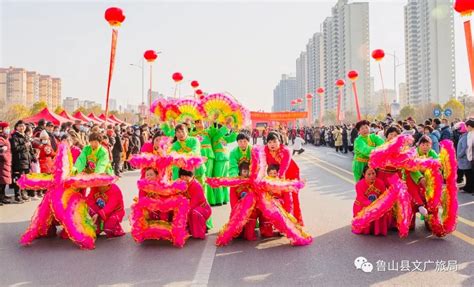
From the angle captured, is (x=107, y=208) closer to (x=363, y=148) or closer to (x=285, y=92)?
(x=363, y=148)

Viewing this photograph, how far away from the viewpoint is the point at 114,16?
11711mm

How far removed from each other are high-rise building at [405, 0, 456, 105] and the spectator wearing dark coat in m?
89.8

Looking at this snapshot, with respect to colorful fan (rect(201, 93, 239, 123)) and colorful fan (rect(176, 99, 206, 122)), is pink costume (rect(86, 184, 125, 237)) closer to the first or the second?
colorful fan (rect(201, 93, 239, 123))

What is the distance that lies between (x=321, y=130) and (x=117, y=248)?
108 ft

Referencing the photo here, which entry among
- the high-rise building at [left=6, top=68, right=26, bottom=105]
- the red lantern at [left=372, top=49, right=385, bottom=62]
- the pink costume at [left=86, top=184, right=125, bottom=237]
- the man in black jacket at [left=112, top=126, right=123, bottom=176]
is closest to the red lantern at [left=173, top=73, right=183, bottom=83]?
the man in black jacket at [left=112, top=126, right=123, bottom=176]

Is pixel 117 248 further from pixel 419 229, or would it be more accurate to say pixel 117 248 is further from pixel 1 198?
pixel 1 198

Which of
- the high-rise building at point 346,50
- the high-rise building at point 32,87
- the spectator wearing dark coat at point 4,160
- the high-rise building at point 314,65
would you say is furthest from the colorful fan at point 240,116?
the high-rise building at point 314,65

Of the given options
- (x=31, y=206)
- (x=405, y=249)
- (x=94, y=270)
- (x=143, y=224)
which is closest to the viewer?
(x=94, y=270)

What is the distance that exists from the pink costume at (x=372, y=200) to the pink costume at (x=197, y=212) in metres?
2.09

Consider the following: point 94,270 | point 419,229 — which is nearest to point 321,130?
point 419,229

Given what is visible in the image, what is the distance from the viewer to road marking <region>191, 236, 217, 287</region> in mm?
4637

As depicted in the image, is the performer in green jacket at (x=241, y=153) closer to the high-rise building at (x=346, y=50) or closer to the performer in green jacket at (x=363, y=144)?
the performer in green jacket at (x=363, y=144)

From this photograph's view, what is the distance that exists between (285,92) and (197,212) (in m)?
156

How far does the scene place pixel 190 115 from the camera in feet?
31.9
